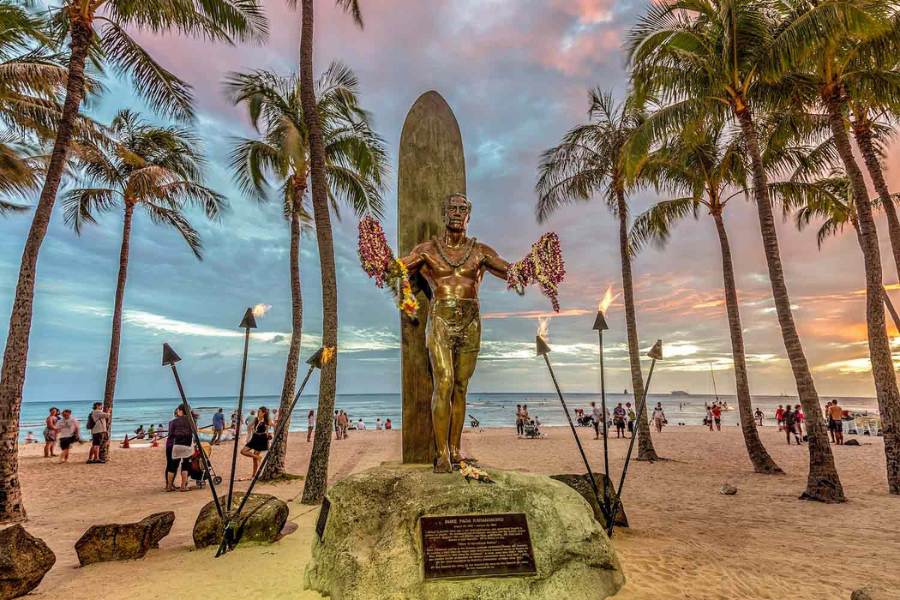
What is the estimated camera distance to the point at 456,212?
4625mm

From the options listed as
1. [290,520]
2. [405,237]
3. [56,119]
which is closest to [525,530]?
[405,237]

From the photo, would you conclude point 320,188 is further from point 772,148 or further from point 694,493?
point 772,148

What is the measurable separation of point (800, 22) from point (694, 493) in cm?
934

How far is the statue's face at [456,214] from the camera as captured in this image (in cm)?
463

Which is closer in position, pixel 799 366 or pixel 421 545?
pixel 421 545

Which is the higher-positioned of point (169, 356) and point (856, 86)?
point (856, 86)

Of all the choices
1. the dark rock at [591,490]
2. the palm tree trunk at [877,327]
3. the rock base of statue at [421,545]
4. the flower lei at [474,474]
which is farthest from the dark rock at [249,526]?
the palm tree trunk at [877,327]

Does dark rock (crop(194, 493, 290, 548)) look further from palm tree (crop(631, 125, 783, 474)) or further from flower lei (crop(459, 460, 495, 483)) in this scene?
palm tree (crop(631, 125, 783, 474))

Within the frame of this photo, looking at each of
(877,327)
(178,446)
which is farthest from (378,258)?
(877,327)

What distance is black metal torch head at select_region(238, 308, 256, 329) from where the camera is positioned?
5609 mm

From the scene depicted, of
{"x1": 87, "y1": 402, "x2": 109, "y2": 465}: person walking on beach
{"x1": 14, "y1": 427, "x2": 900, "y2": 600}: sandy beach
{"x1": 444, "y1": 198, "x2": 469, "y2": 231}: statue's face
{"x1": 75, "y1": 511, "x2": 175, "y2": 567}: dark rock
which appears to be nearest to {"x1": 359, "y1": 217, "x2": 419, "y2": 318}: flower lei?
{"x1": 444, "y1": 198, "x2": 469, "y2": 231}: statue's face

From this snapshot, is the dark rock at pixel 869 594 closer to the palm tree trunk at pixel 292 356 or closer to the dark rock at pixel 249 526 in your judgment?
the dark rock at pixel 249 526

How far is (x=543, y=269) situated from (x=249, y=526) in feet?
16.0

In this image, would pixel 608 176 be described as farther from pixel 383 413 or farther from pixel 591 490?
pixel 383 413
